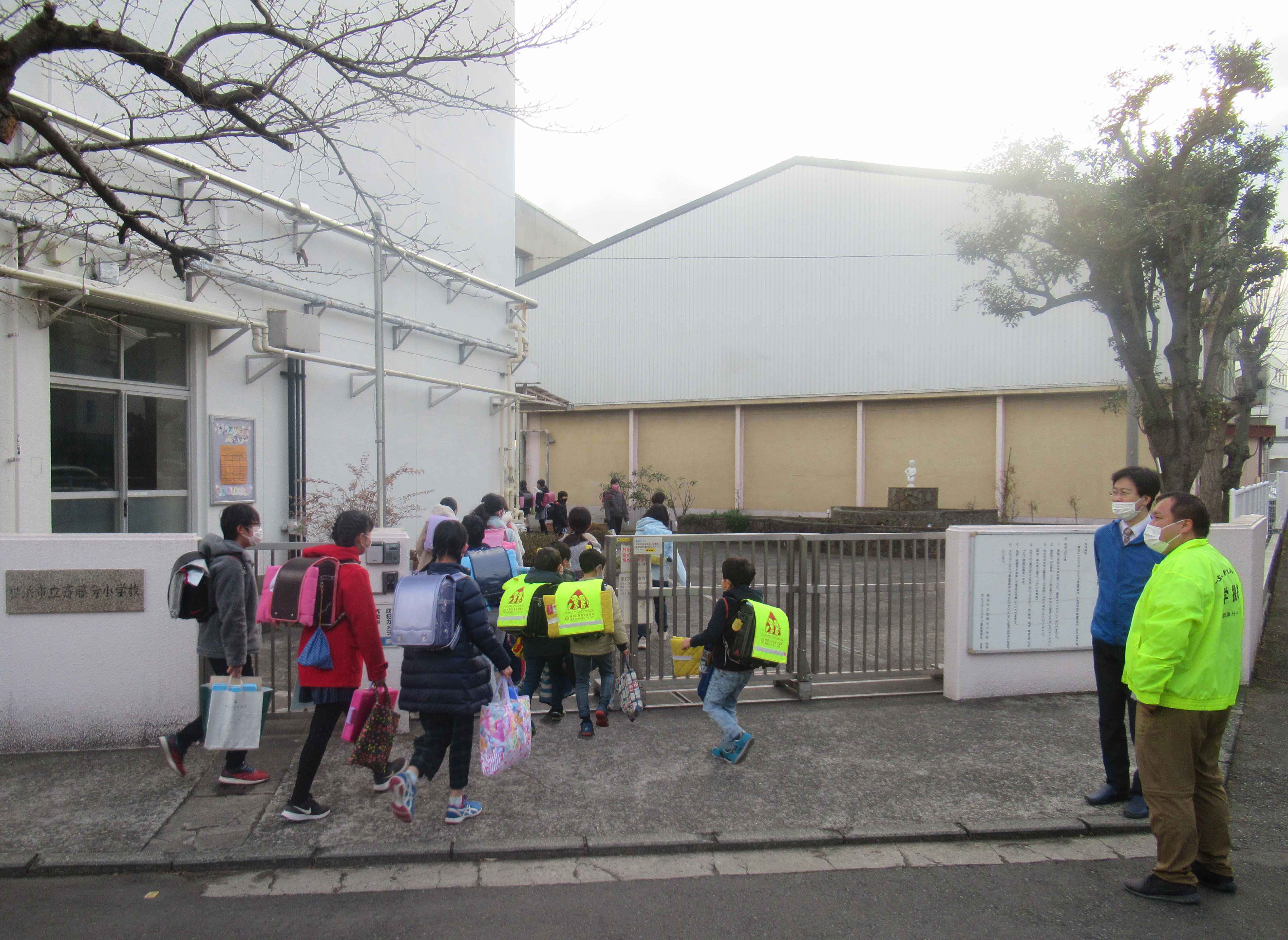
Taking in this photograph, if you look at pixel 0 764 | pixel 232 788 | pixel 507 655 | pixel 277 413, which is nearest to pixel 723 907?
pixel 507 655

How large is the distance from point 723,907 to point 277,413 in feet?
28.3

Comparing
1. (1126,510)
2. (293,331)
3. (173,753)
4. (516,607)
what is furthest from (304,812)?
(293,331)

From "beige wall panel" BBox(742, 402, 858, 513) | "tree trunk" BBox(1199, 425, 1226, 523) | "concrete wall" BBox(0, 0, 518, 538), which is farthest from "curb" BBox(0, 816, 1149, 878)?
"beige wall panel" BBox(742, 402, 858, 513)

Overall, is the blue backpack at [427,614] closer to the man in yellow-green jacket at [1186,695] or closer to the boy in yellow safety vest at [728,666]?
the boy in yellow safety vest at [728,666]

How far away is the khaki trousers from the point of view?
3783 millimetres

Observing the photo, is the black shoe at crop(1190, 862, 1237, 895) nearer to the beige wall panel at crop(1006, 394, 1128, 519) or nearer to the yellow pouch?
the yellow pouch

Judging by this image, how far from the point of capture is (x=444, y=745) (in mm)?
4578

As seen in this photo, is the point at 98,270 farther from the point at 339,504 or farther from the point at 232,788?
the point at 232,788

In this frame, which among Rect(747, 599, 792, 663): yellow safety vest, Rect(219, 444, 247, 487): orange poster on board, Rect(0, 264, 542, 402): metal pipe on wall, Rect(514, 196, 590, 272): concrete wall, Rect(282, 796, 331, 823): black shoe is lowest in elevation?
Rect(282, 796, 331, 823): black shoe

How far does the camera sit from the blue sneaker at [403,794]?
4273mm

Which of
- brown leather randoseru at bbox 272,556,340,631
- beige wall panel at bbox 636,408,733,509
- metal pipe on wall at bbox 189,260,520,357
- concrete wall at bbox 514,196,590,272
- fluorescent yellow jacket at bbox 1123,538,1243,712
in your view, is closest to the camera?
fluorescent yellow jacket at bbox 1123,538,1243,712

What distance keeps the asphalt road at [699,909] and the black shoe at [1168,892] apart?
29mm

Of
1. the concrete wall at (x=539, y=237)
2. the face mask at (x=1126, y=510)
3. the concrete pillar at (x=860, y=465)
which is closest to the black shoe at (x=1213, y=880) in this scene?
the face mask at (x=1126, y=510)

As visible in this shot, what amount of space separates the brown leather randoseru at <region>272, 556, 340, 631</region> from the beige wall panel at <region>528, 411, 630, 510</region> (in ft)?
78.9
